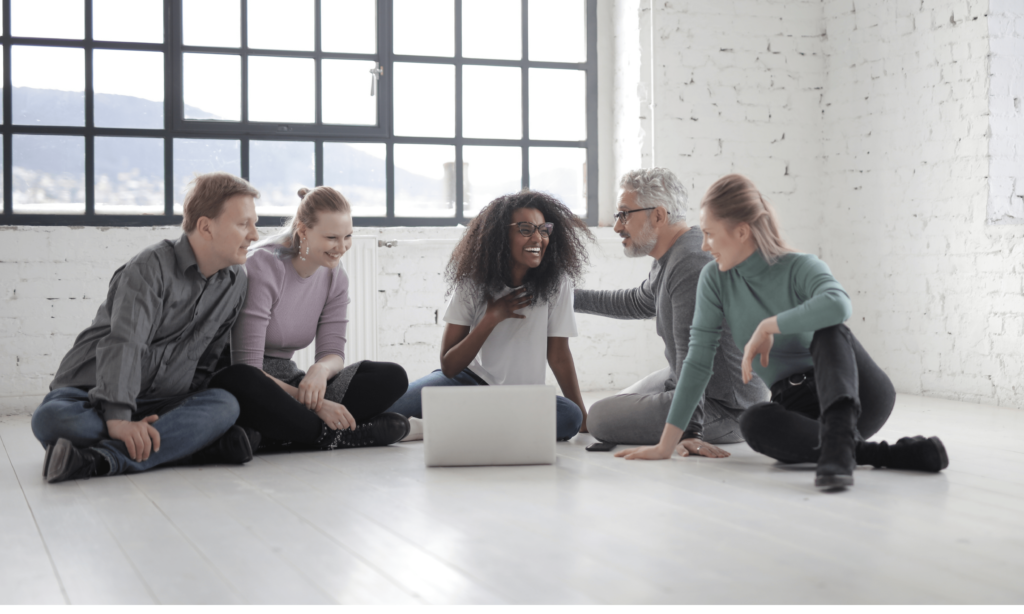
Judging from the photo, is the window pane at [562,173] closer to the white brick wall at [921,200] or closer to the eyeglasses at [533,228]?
the white brick wall at [921,200]

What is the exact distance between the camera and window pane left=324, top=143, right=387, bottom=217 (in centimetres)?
441

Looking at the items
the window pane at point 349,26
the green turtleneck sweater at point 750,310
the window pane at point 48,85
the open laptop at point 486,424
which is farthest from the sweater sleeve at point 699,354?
the window pane at point 48,85

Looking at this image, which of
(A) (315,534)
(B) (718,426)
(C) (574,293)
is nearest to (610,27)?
(C) (574,293)

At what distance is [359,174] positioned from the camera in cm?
445

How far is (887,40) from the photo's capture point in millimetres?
4453

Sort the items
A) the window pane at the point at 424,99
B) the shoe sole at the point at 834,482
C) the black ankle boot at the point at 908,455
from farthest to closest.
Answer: the window pane at the point at 424,99
the black ankle boot at the point at 908,455
the shoe sole at the point at 834,482

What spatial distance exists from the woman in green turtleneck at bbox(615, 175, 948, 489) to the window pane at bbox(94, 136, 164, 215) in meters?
2.78

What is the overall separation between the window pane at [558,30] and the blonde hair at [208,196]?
2667 mm

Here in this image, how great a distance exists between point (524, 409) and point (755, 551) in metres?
0.93

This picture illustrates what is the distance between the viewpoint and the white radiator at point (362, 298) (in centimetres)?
410

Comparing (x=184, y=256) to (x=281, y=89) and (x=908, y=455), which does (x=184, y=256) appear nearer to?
(x=908, y=455)

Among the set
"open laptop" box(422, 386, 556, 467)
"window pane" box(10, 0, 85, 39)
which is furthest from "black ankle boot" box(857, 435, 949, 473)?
"window pane" box(10, 0, 85, 39)

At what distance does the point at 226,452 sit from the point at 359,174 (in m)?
2.30

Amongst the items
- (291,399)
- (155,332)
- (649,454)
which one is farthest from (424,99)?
(649,454)
